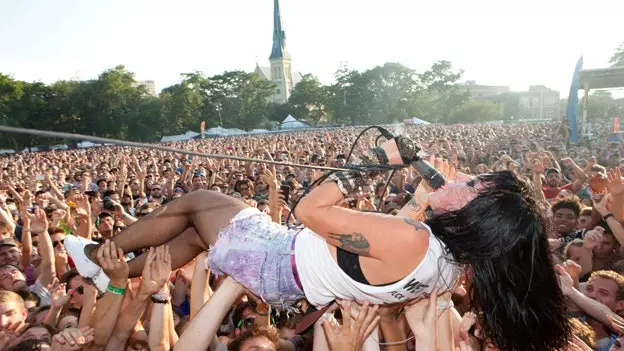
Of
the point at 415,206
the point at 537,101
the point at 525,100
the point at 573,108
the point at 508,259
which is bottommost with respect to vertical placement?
the point at 508,259

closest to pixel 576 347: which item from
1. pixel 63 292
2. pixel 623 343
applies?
pixel 623 343

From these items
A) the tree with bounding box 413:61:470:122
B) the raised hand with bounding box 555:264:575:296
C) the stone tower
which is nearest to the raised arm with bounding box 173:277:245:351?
the raised hand with bounding box 555:264:575:296

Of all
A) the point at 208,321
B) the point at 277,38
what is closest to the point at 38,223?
the point at 208,321

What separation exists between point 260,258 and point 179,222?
0.65 metres

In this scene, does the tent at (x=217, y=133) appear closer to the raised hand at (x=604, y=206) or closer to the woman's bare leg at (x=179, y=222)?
the raised hand at (x=604, y=206)

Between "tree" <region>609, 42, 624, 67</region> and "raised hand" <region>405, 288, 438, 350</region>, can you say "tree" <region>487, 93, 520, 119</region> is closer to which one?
"tree" <region>609, 42, 624, 67</region>

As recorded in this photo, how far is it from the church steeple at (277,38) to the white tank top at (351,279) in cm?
10207

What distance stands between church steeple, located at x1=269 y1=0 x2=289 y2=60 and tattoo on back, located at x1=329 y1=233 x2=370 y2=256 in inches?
4026

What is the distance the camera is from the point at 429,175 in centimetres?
229

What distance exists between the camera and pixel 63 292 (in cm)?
337

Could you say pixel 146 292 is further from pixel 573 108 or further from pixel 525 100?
pixel 525 100

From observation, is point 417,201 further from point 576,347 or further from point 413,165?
point 576,347

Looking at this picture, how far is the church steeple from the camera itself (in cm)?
9931

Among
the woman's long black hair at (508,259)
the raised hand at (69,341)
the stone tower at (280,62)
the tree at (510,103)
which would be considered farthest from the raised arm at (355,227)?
the tree at (510,103)
